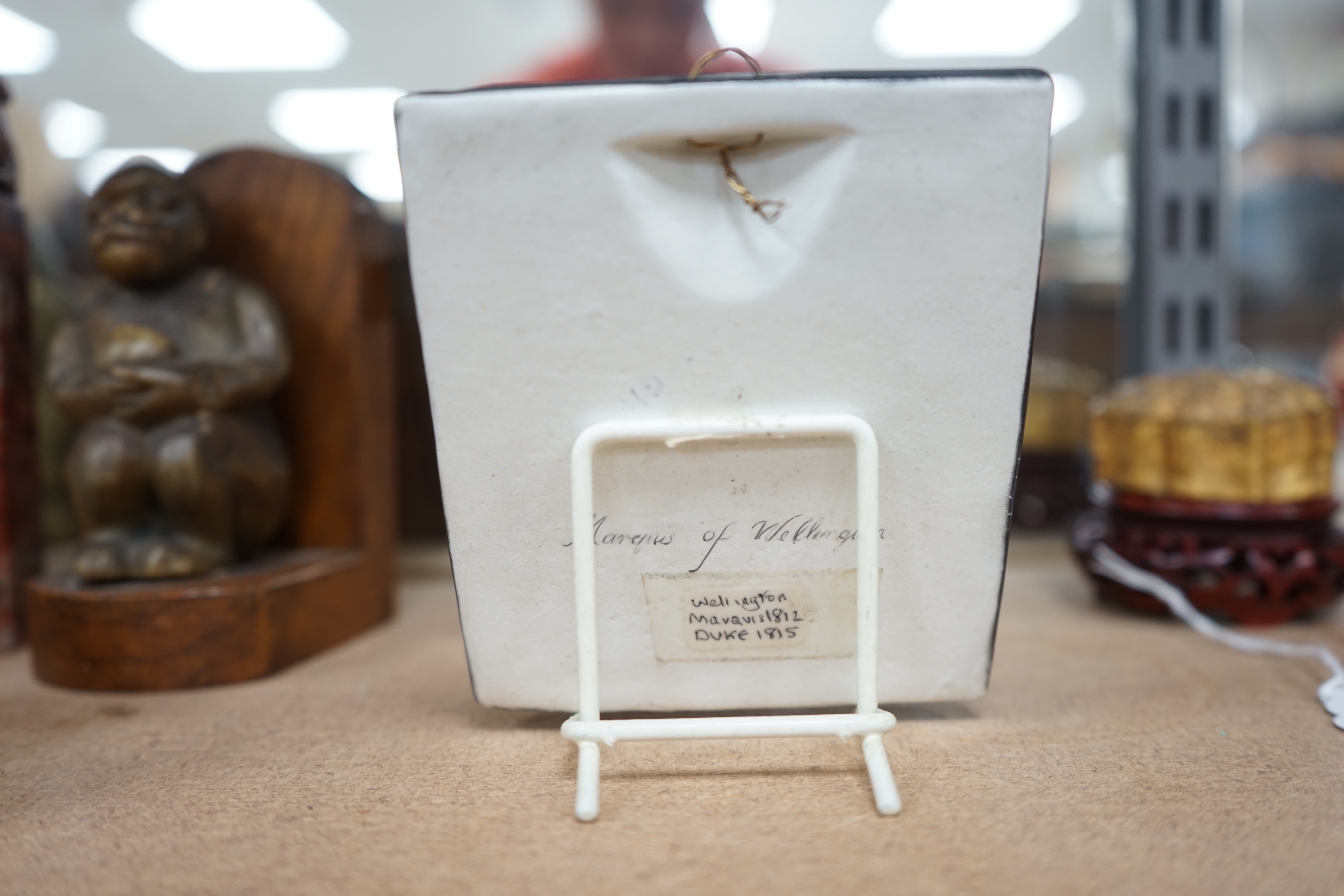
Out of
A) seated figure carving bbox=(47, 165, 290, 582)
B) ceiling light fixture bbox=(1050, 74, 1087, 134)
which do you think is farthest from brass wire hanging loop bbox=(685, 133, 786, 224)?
ceiling light fixture bbox=(1050, 74, 1087, 134)

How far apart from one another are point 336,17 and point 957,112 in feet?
8.00

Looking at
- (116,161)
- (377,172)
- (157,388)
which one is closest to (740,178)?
(157,388)

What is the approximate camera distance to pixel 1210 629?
0.79m

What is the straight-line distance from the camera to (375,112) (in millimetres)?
3109

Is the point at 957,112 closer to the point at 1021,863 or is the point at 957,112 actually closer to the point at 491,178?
the point at 491,178

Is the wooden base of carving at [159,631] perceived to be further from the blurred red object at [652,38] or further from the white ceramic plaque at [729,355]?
the blurred red object at [652,38]

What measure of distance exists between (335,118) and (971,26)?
2.21m

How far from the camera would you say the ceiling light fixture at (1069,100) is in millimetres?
2850

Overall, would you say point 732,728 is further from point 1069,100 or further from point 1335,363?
point 1069,100

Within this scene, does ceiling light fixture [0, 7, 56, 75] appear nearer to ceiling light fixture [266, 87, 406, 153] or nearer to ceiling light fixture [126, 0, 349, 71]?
ceiling light fixture [126, 0, 349, 71]

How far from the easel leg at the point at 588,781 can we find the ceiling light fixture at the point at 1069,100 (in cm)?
292

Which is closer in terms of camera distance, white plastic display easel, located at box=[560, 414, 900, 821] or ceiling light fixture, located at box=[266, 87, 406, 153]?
white plastic display easel, located at box=[560, 414, 900, 821]

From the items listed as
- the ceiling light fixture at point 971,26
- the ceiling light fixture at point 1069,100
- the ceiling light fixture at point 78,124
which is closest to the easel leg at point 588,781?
the ceiling light fixture at point 78,124

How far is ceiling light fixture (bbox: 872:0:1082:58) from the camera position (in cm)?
245
